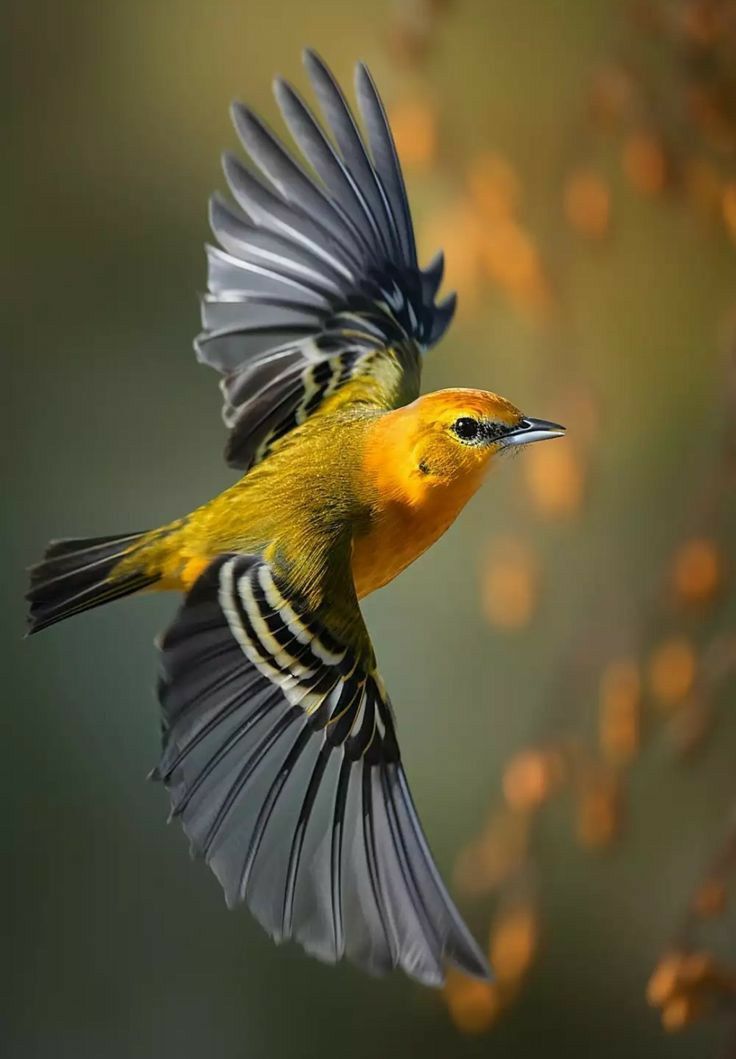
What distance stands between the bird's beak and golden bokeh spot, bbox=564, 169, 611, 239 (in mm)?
505

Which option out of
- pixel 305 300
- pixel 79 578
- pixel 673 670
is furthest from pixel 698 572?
pixel 79 578

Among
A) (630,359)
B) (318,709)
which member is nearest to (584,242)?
(630,359)

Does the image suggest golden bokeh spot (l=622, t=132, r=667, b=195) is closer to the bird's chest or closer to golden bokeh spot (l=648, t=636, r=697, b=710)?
golden bokeh spot (l=648, t=636, r=697, b=710)

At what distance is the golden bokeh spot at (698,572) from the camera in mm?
1014

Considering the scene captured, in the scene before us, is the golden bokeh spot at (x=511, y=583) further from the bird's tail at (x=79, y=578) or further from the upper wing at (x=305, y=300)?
the bird's tail at (x=79, y=578)

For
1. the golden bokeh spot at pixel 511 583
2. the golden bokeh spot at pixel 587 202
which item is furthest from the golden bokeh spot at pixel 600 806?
the golden bokeh spot at pixel 587 202

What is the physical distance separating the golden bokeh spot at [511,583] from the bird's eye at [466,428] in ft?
1.63

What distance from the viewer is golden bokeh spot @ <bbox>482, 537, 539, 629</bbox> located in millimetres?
1061

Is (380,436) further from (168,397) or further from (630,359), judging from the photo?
(630,359)

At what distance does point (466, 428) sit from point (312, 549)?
0.09m

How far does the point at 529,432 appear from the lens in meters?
0.56

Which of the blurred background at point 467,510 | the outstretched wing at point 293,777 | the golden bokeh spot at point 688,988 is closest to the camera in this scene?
the outstretched wing at point 293,777

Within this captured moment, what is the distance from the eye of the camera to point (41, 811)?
0.96 metres

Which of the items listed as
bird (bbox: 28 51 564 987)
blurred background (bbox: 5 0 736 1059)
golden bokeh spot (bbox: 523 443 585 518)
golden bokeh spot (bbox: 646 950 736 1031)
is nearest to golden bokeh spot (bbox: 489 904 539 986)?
blurred background (bbox: 5 0 736 1059)
